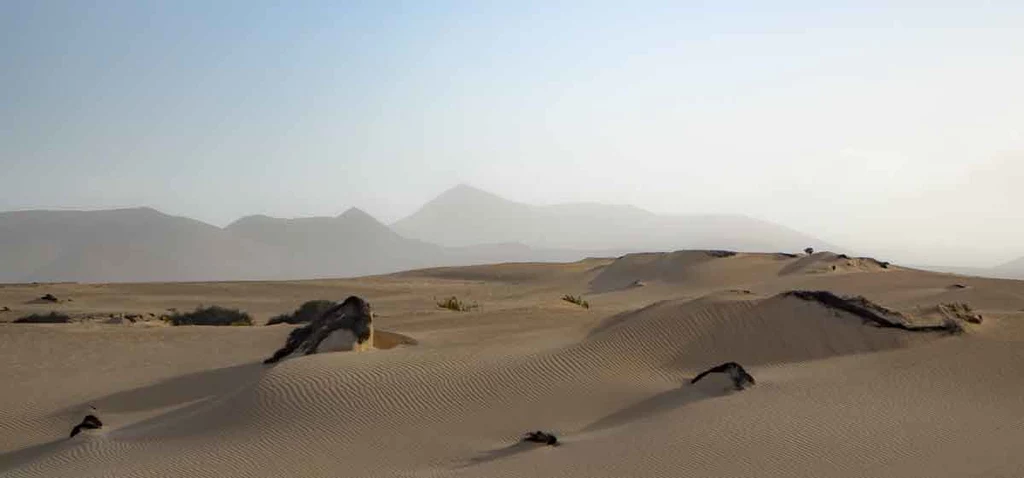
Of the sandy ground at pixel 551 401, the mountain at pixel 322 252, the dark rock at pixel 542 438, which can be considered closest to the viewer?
the sandy ground at pixel 551 401

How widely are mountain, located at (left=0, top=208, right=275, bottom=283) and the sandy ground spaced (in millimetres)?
132726

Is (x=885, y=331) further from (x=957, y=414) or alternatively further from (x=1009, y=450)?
(x=1009, y=450)

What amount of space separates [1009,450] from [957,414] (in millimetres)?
1309

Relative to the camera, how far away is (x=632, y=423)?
8.77m

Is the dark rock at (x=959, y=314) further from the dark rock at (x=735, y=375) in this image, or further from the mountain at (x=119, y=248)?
the mountain at (x=119, y=248)

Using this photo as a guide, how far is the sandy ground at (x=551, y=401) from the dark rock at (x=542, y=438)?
0.10 meters

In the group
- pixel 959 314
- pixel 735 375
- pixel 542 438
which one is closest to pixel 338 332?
pixel 542 438

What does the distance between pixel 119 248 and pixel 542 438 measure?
155156 mm

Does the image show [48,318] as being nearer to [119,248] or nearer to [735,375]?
[735,375]

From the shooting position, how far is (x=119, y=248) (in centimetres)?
14888

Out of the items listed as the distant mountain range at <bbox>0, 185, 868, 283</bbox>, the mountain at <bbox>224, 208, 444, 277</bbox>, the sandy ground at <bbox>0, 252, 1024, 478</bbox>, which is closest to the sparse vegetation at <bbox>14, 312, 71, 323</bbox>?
the sandy ground at <bbox>0, 252, 1024, 478</bbox>

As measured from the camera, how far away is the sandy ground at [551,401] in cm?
757

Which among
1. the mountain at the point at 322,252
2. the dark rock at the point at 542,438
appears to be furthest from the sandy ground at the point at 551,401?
the mountain at the point at 322,252

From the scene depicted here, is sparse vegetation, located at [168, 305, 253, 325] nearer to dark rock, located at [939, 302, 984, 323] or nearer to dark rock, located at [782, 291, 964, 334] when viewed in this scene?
dark rock, located at [782, 291, 964, 334]
